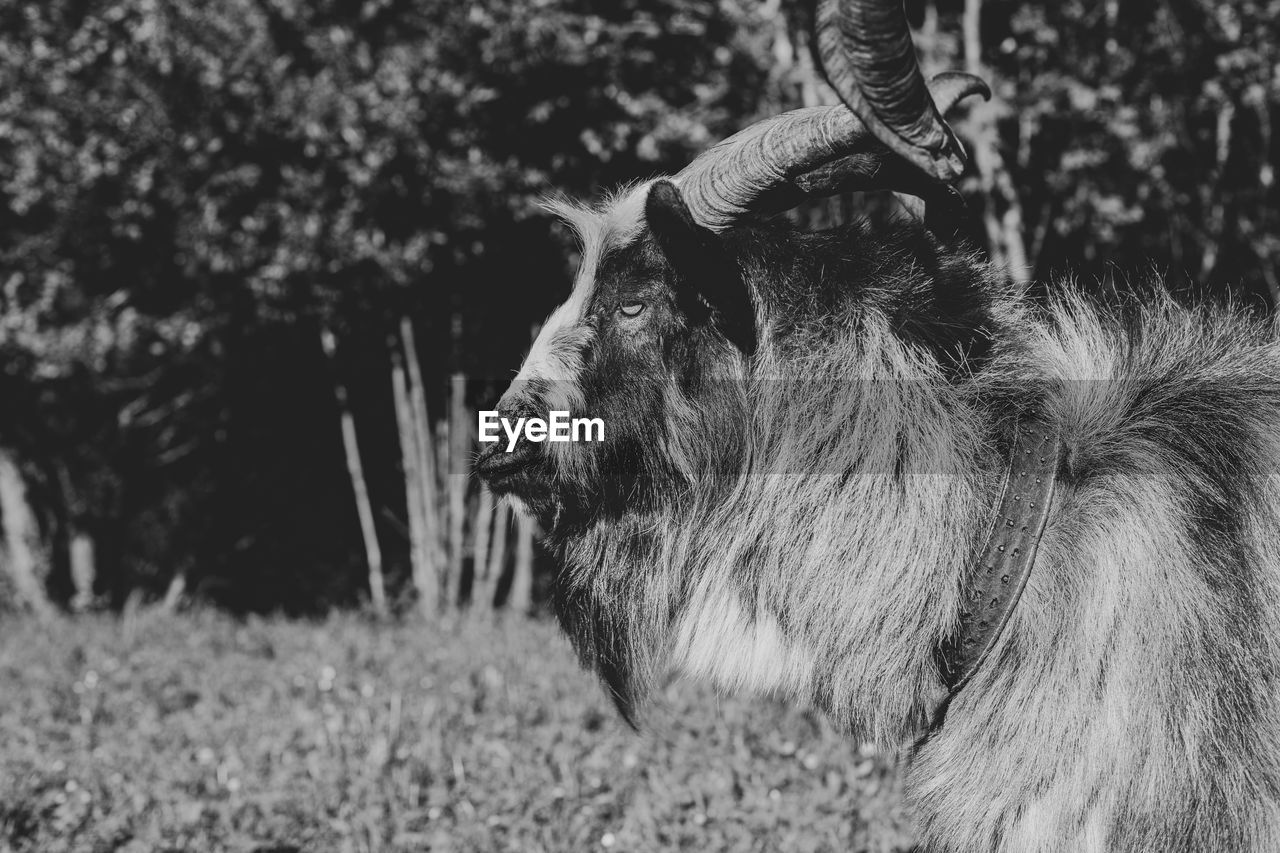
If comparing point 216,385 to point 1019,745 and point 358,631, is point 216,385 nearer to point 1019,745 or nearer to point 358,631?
point 358,631

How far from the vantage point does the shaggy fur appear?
90.9 inches

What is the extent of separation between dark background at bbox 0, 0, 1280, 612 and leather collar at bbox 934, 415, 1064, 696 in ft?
12.4

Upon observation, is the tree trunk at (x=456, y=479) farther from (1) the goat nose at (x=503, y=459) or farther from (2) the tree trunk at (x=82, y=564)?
(1) the goat nose at (x=503, y=459)

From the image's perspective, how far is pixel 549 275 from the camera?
26.9 ft

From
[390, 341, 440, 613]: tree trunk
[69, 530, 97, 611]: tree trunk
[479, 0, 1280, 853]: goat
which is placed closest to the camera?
[479, 0, 1280, 853]: goat

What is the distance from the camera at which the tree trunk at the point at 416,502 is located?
8969 millimetres

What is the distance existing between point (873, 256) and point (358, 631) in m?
6.37

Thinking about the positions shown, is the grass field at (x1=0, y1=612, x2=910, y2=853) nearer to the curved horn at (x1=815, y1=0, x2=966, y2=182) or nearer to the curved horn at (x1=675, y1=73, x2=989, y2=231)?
the curved horn at (x1=675, y1=73, x2=989, y2=231)

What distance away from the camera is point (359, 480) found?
9398 mm

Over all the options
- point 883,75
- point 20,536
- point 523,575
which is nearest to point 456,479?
point 523,575

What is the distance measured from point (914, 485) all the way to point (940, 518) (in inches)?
3.6

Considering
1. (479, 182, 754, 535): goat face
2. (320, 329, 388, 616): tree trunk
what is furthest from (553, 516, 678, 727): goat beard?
(320, 329, 388, 616): tree trunk

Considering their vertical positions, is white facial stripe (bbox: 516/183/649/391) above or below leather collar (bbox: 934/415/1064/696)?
above

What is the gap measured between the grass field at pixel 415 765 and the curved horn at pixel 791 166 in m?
2.06
